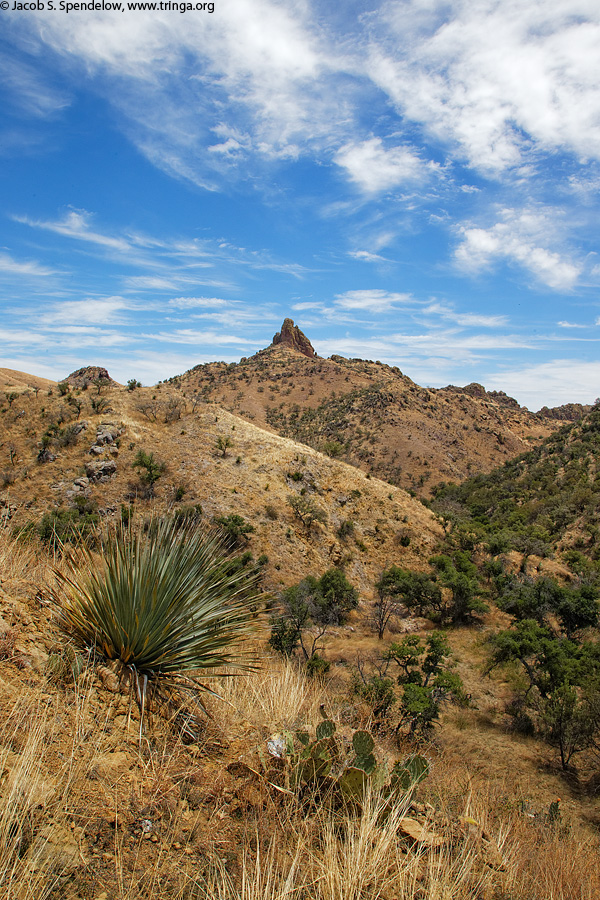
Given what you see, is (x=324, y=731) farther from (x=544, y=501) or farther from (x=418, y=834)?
(x=544, y=501)

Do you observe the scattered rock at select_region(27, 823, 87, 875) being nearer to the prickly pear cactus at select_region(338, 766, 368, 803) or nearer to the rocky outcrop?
the prickly pear cactus at select_region(338, 766, 368, 803)

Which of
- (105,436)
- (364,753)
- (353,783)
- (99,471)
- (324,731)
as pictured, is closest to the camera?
(353,783)

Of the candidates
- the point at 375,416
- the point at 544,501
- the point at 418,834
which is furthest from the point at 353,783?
the point at 375,416

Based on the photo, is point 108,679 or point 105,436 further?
point 105,436

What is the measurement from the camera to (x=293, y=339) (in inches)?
4434

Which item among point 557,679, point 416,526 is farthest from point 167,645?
point 416,526

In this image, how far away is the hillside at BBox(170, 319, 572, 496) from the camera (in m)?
60.0

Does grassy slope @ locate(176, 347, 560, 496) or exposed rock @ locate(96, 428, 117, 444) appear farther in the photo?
grassy slope @ locate(176, 347, 560, 496)

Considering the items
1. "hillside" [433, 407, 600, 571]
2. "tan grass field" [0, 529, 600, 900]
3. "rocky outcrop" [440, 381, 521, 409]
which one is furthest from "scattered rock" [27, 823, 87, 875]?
"rocky outcrop" [440, 381, 521, 409]

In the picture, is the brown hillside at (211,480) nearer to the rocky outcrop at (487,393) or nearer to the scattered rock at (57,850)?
the scattered rock at (57,850)

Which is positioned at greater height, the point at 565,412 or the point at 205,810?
the point at 565,412

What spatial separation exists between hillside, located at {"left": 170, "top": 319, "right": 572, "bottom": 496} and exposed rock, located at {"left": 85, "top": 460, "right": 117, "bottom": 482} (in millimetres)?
19812

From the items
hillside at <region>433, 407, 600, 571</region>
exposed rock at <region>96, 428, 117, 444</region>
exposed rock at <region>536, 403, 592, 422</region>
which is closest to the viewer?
exposed rock at <region>96, 428, 117, 444</region>

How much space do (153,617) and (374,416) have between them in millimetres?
65049
